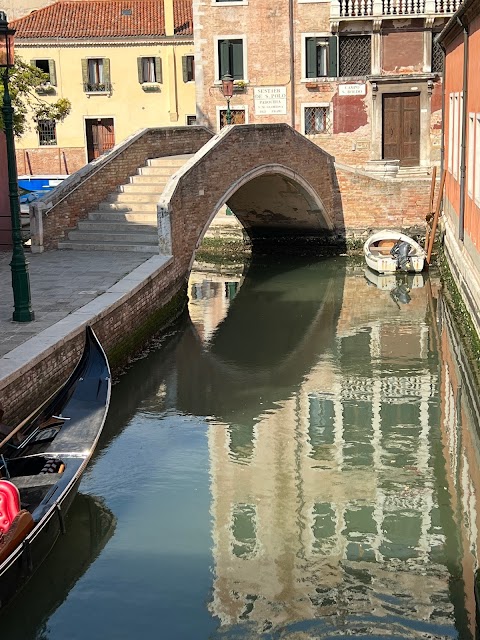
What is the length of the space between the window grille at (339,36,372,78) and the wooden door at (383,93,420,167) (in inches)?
27.9

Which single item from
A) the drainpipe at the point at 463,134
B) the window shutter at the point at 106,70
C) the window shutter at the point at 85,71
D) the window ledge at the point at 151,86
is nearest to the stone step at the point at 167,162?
the drainpipe at the point at 463,134

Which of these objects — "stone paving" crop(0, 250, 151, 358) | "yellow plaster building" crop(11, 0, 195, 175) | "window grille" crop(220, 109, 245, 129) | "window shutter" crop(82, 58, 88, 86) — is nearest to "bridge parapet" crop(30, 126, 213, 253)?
"stone paving" crop(0, 250, 151, 358)

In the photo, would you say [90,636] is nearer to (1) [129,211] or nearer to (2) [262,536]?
(2) [262,536]

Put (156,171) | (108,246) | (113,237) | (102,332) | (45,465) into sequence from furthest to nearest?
(156,171), (113,237), (108,246), (102,332), (45,465)

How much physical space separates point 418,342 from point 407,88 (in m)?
9.65

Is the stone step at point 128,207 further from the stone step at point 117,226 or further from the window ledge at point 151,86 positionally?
the window ledge at point 151,86

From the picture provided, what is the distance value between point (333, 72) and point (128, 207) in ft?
25.9

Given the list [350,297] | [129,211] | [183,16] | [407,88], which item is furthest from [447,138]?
[183,16]

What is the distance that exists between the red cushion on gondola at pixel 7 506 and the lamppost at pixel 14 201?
3736 mm

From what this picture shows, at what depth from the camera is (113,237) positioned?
12.8m

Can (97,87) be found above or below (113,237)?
above

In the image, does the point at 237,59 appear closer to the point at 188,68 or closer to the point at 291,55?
the point at 291,55

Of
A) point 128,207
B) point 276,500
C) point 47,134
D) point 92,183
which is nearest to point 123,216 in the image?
point 128,207

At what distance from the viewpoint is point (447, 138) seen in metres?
16.8
